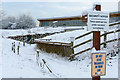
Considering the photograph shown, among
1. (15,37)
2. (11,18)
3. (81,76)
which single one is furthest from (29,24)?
(81,76)

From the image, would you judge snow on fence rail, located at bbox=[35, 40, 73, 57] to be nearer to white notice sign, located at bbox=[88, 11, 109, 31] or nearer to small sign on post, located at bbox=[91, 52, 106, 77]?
small sign on post, located at bbox=[91, 52, 106, 77]

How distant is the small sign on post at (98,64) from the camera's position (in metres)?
4.08

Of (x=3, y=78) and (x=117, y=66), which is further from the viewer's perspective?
(x=117, y=66)

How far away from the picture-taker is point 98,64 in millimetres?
4125

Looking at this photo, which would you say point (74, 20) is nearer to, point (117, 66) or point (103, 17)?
point (117, 66)

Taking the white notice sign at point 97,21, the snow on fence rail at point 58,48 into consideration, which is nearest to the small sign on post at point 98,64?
the white notice sign at point 97,21

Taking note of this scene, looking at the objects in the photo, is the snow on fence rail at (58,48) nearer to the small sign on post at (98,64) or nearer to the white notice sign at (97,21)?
the small sign on post at (98,64)

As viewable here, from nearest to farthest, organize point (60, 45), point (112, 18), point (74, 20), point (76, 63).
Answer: point (76, 63), point (60, 45), point (112, 18), point (74, 20)

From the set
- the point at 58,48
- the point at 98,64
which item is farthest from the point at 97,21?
the point at 58,48

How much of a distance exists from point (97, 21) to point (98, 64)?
49.1 inches

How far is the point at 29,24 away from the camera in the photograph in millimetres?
64125

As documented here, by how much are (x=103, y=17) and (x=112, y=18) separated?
33.0m

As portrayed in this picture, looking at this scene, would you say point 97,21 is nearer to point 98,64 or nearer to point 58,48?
point 98,64

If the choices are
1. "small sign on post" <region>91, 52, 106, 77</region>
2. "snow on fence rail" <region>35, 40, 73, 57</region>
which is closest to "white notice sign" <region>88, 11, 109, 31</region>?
"small sign on post" <region>91, 52, 106, 77</region>
